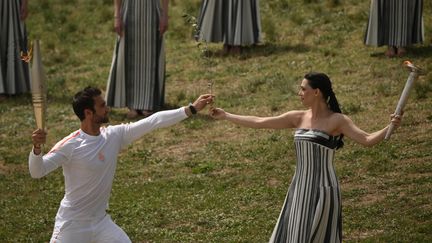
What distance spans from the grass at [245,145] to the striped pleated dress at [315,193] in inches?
59.2

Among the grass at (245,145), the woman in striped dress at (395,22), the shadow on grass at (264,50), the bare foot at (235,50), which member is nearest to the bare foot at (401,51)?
the woman in striped dress at (395,22)

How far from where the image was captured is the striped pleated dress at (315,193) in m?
7.55

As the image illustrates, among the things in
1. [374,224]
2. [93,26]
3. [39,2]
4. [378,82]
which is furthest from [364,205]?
[39,2]

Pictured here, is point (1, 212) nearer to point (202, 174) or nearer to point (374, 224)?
point (202, 174)

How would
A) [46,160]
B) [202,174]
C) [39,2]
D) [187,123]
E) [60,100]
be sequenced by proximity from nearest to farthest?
[46,160], [202,174], [187,123], [60,100], [39,2]

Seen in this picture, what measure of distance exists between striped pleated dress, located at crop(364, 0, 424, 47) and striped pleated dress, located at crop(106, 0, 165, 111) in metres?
3.42

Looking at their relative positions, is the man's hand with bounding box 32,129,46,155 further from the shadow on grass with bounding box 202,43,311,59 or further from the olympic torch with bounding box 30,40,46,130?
the shadow on grass with bounding box 202,43,311,59

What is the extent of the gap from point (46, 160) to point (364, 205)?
3.67m

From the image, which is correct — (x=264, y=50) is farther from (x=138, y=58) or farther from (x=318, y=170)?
(x=318, y=170)

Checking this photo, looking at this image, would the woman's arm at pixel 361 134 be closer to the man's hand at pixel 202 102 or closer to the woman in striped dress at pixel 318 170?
the woman in striped dress at pixel 318 170

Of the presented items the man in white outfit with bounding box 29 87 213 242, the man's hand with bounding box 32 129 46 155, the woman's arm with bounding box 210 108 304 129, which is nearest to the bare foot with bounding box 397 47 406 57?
the woman's arm with bounding box 210 108 304 129

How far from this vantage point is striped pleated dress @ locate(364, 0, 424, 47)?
49.5ft

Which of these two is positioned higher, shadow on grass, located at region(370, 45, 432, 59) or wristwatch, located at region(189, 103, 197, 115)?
wristwatch, located at region(189, 103, 197, 115)

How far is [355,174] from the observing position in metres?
10.7
